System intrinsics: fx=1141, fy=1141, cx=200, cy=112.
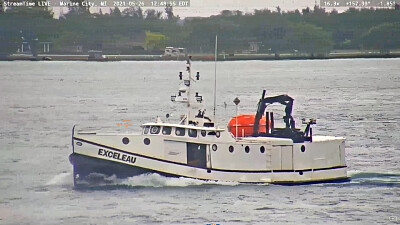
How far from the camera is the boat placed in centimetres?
5866

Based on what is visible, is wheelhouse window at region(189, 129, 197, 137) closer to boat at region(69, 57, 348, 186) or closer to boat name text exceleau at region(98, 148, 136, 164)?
boat at region(69, 57, 348, 186)

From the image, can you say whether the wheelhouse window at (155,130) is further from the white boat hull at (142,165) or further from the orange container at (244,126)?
the orange container at (244,126)

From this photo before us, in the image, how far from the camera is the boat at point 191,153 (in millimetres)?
58656

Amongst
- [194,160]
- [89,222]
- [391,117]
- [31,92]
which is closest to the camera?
[89,222]

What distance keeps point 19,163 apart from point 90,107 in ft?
158

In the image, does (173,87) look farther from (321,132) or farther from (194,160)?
(194,160)

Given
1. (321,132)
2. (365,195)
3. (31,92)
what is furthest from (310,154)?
(31,92)

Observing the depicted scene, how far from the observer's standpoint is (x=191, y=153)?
59.0 m

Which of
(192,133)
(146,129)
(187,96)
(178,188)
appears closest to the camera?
(192,133)

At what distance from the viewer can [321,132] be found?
86.9m

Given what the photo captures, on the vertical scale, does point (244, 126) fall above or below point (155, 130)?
below

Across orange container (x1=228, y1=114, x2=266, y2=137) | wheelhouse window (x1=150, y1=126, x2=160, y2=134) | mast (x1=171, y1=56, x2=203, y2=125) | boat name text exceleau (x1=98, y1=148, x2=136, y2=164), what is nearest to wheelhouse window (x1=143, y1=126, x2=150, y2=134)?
wheelhouse window (x1=150, y1=126, x2=160, y2=134)

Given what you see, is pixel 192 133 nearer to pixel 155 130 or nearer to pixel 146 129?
pixel 155 130

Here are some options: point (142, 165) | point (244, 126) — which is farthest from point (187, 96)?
point (244, 126)
